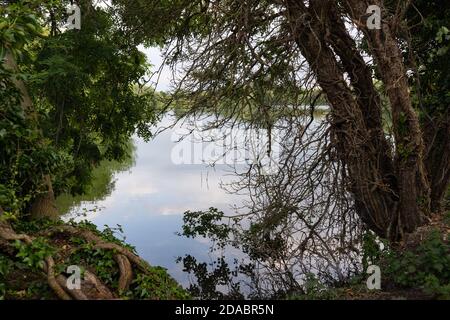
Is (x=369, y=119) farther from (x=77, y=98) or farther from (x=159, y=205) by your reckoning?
(x=159, y=205)

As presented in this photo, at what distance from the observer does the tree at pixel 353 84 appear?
20.2 ft

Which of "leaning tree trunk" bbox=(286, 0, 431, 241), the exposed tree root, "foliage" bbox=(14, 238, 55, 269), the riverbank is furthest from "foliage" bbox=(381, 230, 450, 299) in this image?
"foliage" bbox=(14, 238, 55, 269)

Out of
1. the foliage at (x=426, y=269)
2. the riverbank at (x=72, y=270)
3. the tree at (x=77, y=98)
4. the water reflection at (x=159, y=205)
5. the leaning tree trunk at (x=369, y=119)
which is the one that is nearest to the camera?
the foliage at (x=426, y=269)

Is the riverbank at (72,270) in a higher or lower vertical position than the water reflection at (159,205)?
lower

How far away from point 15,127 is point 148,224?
7418 millimetres

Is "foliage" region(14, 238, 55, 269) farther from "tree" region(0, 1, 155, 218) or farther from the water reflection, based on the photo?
the water reflection

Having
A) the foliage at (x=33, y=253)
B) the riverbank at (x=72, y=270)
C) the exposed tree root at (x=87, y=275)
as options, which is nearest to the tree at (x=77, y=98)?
the riverbank at (x=72, y=270)

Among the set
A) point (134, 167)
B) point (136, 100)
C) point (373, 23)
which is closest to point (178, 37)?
point (136, 100)

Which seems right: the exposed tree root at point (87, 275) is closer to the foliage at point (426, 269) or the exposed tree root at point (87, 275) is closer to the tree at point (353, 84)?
the tree at point (353, 84)

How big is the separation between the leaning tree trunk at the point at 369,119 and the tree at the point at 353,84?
1 centimetres

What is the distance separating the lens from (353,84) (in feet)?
22.7

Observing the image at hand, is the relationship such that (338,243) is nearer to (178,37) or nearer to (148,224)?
(178,37)

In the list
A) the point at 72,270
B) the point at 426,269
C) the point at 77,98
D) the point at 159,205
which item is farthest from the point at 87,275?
the point at 159,205

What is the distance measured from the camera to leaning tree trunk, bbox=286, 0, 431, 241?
6160 millimetres
